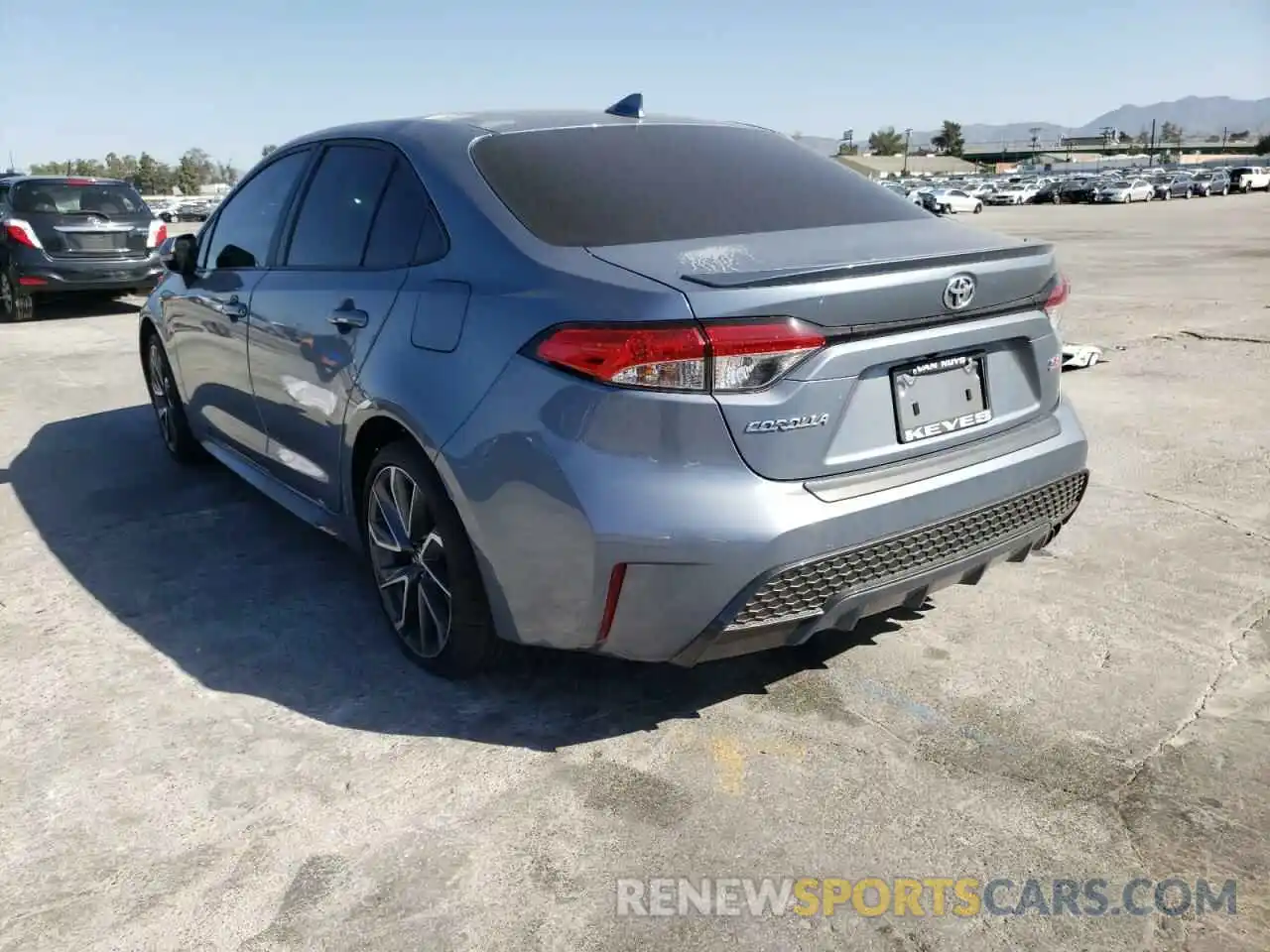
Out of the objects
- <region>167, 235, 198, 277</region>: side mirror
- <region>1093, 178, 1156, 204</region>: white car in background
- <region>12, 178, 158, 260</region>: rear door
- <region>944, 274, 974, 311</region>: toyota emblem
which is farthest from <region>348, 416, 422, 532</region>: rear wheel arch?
<region>1093, 178, 1156, 204</region>: white car in background

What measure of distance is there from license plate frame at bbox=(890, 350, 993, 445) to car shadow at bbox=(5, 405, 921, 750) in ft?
3.08

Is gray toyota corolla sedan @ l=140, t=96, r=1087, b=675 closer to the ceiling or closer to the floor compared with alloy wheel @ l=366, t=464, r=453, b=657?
closer to the ceiling

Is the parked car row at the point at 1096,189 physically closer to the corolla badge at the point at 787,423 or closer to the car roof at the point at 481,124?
the car roof at the point at 481,124

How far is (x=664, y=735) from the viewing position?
9.76 ft

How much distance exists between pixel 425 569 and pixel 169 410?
3.11m

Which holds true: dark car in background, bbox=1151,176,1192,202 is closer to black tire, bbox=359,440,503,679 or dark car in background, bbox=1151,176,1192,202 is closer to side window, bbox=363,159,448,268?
side window, bbox=363,159,448,268

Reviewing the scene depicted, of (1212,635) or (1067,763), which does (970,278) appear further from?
(1212,635)

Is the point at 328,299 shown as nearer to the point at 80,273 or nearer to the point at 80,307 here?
the point at 80,273

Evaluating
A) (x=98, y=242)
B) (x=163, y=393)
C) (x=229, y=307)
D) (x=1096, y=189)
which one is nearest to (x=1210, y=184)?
(x=1096, y=189)

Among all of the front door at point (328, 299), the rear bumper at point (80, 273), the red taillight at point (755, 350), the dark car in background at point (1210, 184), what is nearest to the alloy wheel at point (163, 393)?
the front door at point (328, 299)

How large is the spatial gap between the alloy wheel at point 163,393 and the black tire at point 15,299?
23.8ft

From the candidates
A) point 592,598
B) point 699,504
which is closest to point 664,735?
point 592,598

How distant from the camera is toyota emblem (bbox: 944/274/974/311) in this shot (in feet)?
8.95

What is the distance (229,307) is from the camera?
4312mm
